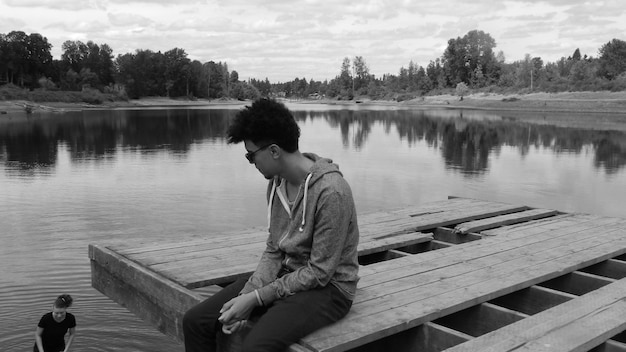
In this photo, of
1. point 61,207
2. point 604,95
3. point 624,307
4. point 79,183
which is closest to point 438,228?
point 624,307

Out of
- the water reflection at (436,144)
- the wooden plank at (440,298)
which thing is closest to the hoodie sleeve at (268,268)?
the wooden plank at (440,298)

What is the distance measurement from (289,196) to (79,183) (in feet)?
43.4

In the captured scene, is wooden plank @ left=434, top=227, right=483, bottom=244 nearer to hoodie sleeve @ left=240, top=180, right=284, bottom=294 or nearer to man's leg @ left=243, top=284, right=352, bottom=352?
man's leg @ left=243, top=284, right=352, bottom=352

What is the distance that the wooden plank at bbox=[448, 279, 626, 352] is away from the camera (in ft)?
11.3

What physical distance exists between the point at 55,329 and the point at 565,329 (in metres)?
4.59

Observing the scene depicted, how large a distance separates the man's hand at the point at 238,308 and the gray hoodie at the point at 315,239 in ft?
0.22

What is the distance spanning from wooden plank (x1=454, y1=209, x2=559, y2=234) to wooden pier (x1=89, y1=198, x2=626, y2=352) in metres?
0.02

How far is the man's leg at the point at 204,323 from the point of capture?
3576 mm

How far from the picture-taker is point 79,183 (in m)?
15.3

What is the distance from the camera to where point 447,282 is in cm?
465

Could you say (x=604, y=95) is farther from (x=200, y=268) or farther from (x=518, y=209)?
(x=200, y=268)

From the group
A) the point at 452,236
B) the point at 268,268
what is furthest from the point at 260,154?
the point at 452,236

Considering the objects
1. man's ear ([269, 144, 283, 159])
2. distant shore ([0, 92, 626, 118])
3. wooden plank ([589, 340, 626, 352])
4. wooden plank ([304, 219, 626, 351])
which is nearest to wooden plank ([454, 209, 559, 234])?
wooden plank ([304, 219, 626, 351])

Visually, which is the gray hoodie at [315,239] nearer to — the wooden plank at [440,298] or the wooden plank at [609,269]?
the wooden plank at [440,298]
